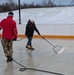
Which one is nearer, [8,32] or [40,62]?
[8,32]

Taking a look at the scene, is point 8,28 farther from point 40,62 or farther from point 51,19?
point 51,19

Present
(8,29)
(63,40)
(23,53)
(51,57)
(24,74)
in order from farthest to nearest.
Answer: (63,40), (23,53), (51,57), (8,29), (24,74)

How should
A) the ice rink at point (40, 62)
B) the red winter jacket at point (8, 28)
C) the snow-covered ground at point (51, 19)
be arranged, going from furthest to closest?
the snow-covered ground at point (51, 19), the red winter jacket at point (8, 28), the ice rink at point (40, 62)

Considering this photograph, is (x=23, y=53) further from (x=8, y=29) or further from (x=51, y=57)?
(x=8, y=29)

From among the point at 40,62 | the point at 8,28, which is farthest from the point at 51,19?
the point at 8,28

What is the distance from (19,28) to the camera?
14898mm

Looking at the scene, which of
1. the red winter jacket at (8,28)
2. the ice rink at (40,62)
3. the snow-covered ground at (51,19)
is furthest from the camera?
the snow-covered ground at (51,19)

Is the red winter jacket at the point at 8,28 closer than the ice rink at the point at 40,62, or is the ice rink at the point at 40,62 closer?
the ice rink at the point at 40,62

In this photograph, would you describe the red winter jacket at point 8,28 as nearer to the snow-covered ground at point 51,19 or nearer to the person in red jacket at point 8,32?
the person in red jacket at point 8,32

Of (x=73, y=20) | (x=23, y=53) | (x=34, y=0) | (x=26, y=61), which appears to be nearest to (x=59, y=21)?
(x=73, y=20)

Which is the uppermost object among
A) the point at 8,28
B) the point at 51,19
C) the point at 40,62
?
the point at 8,28

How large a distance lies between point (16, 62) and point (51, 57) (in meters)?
1.37

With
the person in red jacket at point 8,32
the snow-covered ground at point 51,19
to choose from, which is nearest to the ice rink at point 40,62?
the person in red jacket at point 8,32

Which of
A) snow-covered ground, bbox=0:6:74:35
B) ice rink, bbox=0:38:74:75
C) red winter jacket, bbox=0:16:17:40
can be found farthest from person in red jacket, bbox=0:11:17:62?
snow-covered ground, bbox=0:6:74:35
